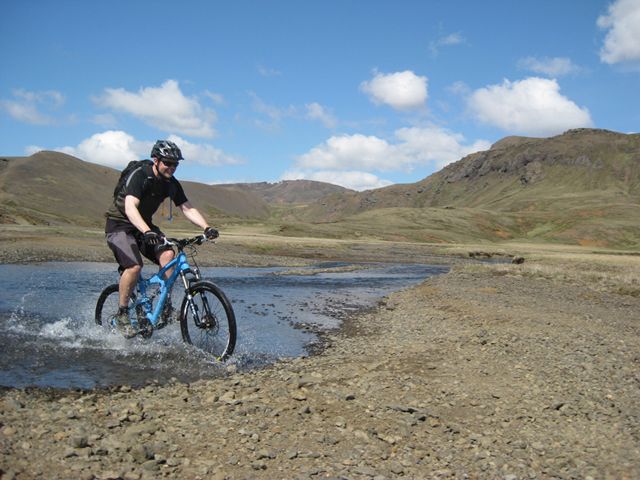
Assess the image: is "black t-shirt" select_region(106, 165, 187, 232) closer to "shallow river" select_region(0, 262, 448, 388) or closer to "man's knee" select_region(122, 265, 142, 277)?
"man's knee" select_region(122, 265, 142, 277)

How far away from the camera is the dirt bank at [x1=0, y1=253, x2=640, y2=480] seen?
5.18 metres

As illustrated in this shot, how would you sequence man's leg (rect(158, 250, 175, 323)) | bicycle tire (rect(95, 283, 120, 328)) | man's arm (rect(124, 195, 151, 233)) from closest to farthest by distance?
1. man's arm (rect(124, 195, 151, 233))
2. man's leg (rect(158, 250, 175, 323))
3. bicycle tire (rect(95, 283, 120, 328))

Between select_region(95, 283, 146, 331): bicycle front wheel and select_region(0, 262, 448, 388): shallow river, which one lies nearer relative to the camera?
select_region(0, 262, 448, 388): shallow river

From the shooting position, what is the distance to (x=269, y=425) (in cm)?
616

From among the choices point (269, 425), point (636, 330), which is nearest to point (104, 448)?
point (269, 425)

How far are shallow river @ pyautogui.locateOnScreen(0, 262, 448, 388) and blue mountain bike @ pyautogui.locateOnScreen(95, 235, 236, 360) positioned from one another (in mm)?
339

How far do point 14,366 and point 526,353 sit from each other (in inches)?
365

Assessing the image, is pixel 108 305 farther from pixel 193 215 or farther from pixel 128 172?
pixel 128 172

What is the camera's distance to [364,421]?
20.8 feet

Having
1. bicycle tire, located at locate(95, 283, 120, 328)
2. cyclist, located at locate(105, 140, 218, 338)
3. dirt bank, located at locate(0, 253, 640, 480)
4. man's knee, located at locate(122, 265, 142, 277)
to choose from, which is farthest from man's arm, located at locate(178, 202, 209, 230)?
dirt bank, located at locate(0, 253, 640, 480)

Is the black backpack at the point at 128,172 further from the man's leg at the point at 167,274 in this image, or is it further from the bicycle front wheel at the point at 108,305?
the bicycle front wheel at the point at 108,305

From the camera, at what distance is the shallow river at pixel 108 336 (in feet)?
27.9

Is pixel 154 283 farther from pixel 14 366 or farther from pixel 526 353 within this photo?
pixel 526 353

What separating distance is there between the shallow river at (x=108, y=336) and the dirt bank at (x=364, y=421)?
852mm
